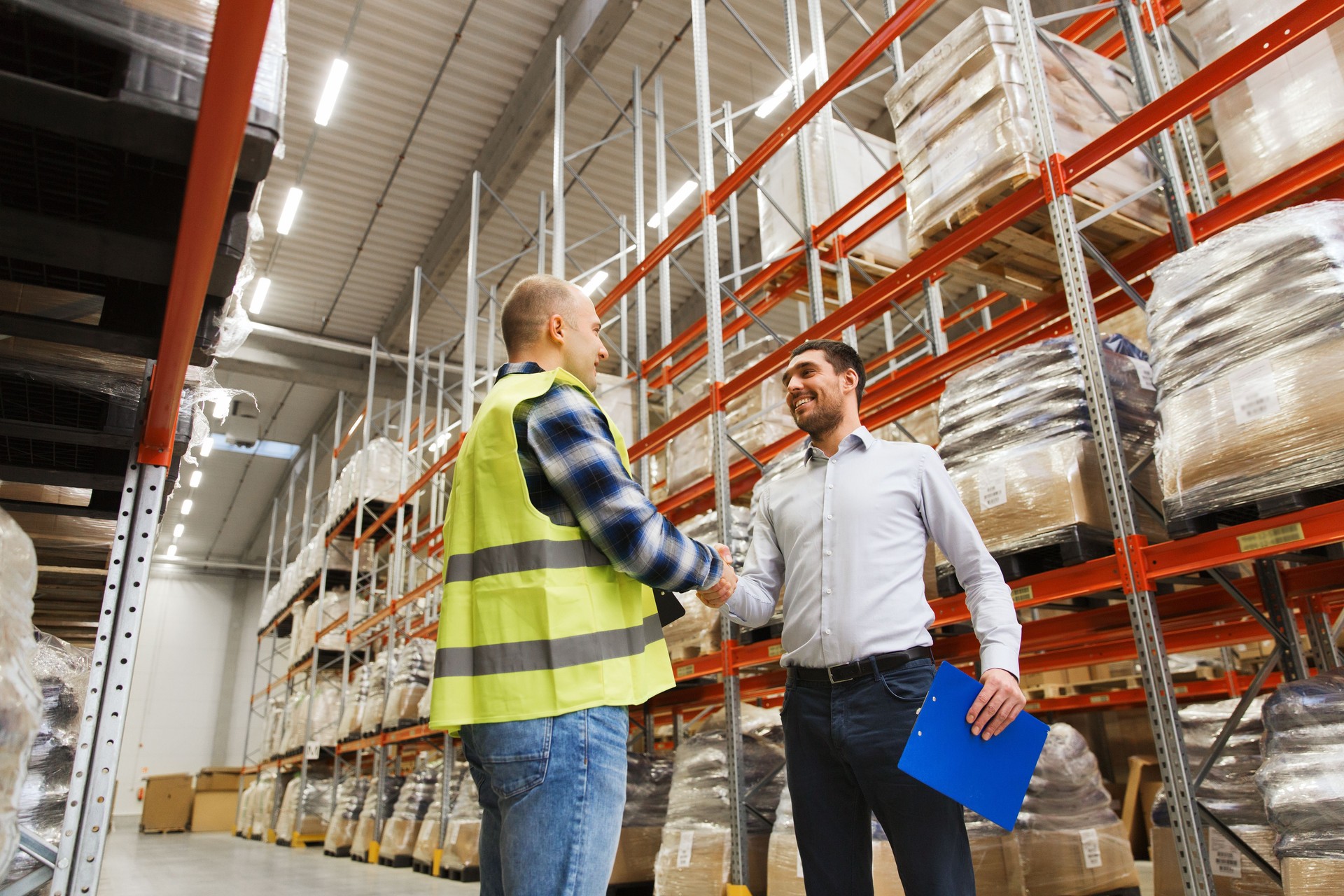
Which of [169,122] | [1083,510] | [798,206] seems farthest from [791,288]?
[169,122]

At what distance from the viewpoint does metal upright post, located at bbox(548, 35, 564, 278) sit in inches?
341

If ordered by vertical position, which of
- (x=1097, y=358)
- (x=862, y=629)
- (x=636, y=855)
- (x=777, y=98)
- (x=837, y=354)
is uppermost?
(x=777, y=98)

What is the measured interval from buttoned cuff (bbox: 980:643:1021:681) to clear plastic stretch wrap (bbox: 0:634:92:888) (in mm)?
2549

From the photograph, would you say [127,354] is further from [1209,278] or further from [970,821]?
[970,821]

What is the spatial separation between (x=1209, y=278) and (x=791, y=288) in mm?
3850

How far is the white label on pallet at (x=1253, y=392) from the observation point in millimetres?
2641

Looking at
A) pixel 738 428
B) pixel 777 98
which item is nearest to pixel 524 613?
pixel 738 428

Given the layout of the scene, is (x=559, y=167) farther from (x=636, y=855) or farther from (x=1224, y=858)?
(x=1224, y=858)

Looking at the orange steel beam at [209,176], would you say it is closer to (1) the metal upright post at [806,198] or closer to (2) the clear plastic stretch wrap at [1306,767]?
(2) the clear plastic stretch wrap at [1306,767]

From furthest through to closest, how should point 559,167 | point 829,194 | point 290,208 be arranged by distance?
point 290,208, point 559,167, point 829,194

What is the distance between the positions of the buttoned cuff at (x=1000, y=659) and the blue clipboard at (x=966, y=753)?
0.09m

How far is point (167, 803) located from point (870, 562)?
2159cm

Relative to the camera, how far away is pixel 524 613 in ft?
5.86

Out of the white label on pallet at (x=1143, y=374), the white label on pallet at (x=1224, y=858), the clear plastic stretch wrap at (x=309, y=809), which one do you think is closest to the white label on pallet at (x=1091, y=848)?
the white label on pallet at (x=1224, y=858)
